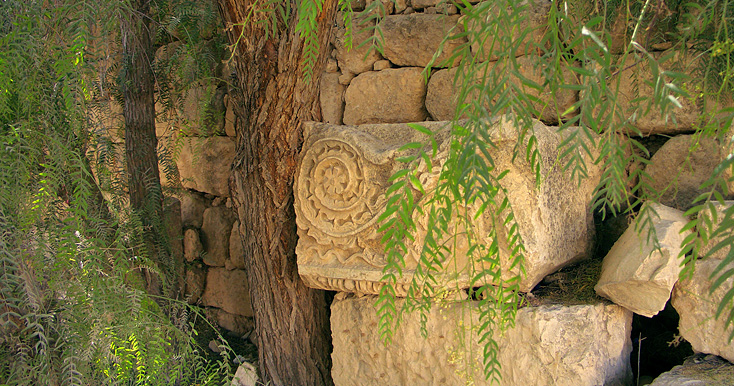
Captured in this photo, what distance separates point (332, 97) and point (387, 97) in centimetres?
37

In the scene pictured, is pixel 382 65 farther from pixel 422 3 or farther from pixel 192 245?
pixel 192 245

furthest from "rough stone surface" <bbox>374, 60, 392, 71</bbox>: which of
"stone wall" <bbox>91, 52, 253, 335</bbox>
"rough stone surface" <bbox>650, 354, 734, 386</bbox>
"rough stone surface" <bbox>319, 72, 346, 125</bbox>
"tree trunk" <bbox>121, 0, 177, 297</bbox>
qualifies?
"rough stone surface" <bbox>650, 354, 734, 386</bbox>

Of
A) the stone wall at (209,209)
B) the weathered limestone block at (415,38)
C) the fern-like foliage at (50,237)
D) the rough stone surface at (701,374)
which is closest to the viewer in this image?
the fern-like foliage at (50,237)

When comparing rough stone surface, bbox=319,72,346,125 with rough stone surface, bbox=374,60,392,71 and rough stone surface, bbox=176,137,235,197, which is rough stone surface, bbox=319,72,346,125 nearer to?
rough stone surface, bbox=374,60,392,71

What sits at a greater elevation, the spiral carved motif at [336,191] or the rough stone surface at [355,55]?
the rough stone surface at [355,55]

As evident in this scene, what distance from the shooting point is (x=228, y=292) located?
352cm

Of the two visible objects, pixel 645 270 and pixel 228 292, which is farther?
pixel 228 292

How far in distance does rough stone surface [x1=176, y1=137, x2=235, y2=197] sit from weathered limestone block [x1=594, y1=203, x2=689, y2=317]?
2.20 metres

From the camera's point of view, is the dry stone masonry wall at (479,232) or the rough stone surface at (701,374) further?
the dry stone masonry wall at (479,232)

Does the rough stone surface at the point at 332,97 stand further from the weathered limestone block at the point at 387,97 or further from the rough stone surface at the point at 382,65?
the rough stone surface at the point at 382,65

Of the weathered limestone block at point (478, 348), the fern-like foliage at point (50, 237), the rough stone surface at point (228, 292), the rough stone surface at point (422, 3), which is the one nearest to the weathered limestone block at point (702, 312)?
the weathered limestone block at point (478, 348)

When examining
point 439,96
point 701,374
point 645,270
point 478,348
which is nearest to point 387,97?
point 439,96

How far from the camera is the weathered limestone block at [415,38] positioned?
2.85m

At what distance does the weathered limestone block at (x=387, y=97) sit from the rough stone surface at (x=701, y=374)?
5.29 feet
